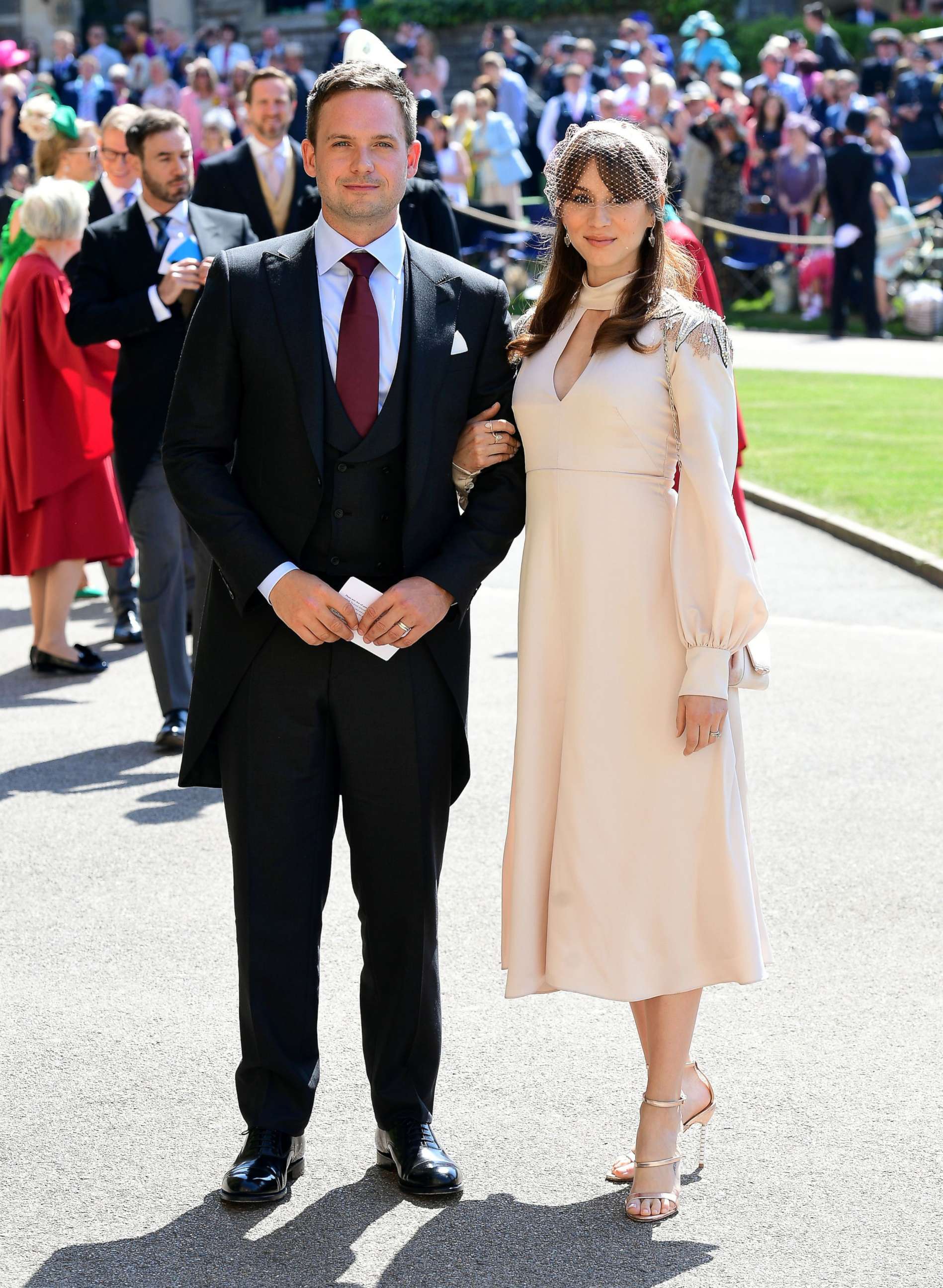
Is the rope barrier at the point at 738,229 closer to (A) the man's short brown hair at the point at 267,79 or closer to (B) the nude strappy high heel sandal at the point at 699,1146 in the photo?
(A) the man's short brown hair at the point at 267,79

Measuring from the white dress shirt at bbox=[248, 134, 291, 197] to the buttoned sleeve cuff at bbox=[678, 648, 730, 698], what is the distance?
4.92m

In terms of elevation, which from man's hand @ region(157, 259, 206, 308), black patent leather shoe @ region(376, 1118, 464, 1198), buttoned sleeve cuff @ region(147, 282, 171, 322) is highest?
man's hand @ region(157, 259, 206, 308)

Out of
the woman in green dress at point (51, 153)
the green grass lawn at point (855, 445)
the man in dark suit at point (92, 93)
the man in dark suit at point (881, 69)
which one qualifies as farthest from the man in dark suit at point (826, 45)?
the woman in green dress at point (51, 153)

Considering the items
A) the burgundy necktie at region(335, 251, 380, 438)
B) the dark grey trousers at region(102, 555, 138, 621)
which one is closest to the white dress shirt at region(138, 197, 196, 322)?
the dark grey trousers at region(102, 555, 138, 621)

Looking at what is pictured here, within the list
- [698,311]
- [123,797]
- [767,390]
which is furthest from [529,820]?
[767,390]

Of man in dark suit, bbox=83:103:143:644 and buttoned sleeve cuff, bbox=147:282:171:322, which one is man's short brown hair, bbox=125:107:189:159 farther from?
man in dark suit, bbox=83:103:143:644

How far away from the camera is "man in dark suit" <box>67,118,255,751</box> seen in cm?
684

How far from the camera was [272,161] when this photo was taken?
7.73m

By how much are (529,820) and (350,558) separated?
648mm

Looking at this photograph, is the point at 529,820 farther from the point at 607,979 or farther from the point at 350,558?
the point at 350,558

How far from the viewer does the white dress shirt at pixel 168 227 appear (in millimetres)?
6828

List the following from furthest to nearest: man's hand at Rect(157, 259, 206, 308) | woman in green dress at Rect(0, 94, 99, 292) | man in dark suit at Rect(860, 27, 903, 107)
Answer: man in dark suit at Rect(860, 27, 903, 107), woman in green dress at Rect(0, 94, 99, 292), man's hand at Rect(157, 259, 206, 308)

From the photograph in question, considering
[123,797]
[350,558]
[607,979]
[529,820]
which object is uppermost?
[350,558]

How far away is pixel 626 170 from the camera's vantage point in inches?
136
